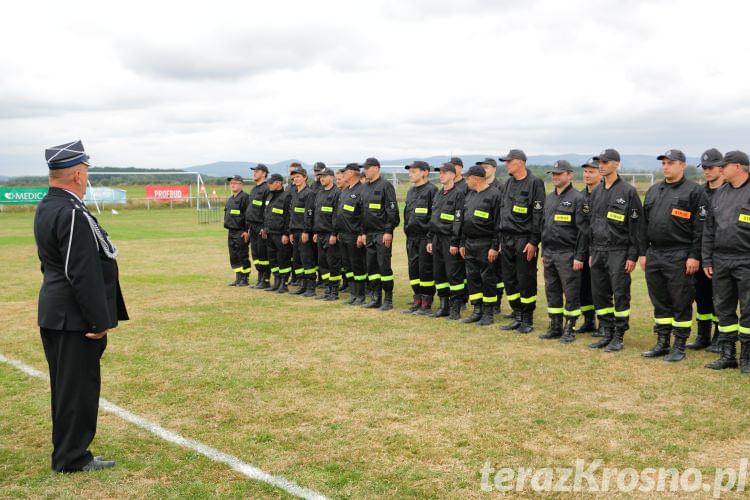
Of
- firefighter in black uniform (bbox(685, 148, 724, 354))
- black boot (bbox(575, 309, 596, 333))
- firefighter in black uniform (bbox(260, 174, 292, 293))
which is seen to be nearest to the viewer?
firefighter in black uniform (bbox(685, 148, 724, 354))

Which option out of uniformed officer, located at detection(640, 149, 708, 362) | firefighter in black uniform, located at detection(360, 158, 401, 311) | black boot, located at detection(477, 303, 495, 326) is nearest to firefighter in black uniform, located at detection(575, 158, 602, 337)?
uniformed officer, located at detection(640, 149, 708, 362)

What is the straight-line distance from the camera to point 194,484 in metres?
3.79

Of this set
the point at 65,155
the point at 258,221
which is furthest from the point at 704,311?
A: the point at 258,221

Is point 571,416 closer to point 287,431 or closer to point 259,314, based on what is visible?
point 287,431

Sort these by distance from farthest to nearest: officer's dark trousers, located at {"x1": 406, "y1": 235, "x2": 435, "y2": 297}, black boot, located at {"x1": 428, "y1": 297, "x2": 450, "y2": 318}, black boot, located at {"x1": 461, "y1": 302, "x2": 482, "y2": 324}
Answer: officer's dark trousers, located at {"x1": 406, "y1": 235, "x2": 435, "y2": 297}, black boot, located at {"x1": 428, "y1": 297, "x2": 450, "y2": 318}, black boot, located at {"x1": 461, "y1": 302, "x2": 482, "y2": 324}

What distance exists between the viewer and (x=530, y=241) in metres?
7.96

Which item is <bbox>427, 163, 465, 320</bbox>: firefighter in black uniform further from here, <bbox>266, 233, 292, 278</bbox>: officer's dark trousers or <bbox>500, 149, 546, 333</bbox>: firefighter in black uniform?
<bbox>266, 233, 292, 278</bbox>: officer's dark trousers

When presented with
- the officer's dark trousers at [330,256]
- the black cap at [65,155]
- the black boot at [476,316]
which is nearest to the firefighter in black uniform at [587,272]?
the black boot at [476,316]

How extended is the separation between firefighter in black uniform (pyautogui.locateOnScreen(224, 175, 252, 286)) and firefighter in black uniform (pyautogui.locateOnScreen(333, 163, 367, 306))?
252cm

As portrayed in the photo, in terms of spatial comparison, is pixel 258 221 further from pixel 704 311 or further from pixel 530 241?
pixel 704 311

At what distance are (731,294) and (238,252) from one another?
8.68 m

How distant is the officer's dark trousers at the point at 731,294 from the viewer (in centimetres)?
603

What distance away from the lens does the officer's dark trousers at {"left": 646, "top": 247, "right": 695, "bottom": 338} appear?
6613 millimetres

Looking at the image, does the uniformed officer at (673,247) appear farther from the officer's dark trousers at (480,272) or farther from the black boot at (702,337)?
the officer's dark trousers at (480,272)
